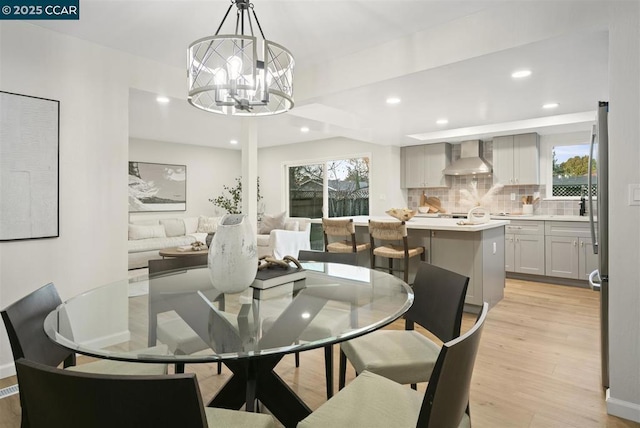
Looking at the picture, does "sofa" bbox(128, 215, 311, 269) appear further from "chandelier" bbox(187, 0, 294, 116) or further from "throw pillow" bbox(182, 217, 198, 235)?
"chandelier" bbox(187, 0, 294, 116)

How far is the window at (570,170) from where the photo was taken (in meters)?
5.65

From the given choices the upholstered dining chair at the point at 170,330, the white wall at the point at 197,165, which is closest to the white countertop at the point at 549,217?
the upholstered dining chair at the point at 170,330

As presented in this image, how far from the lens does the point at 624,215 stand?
201cm

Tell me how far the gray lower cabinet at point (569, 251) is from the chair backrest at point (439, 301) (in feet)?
13.7

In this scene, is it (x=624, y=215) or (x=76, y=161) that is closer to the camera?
(x=624, y=215)

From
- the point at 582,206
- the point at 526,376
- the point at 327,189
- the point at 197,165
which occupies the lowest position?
the point at 526,376

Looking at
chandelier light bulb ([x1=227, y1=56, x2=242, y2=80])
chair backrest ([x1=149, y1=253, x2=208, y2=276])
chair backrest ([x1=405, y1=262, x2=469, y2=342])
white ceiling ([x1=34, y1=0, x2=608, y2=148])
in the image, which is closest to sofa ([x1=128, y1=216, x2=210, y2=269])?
white ceiling ([x1=34, y1=0, x2=608, y2=148])

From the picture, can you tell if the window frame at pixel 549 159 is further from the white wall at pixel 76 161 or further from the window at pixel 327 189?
the white wall at pixel 76 161

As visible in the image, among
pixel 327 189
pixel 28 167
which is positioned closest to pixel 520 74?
pixel 28 167

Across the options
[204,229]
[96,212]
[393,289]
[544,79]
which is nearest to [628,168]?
[393,289]

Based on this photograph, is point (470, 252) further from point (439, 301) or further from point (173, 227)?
point (173, 227)

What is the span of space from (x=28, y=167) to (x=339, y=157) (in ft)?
17.1

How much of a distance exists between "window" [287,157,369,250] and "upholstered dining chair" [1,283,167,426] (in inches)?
225

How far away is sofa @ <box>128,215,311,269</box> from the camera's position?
5.84 meters
